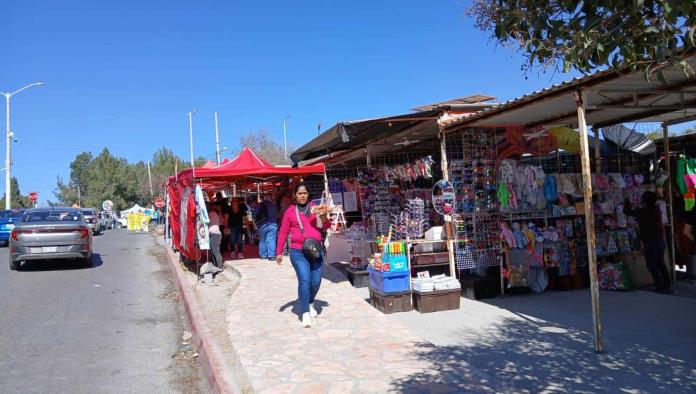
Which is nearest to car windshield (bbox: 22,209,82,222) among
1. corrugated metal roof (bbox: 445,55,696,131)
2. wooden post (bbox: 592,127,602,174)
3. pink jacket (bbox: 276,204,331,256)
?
pink jacket (bbox: 276,204,331,256)

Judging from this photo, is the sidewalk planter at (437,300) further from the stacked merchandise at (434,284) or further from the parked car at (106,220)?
the parked car at (106,220)

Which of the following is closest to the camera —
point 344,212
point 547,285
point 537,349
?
point 537,349

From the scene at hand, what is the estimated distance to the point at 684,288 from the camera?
8562 millimetres

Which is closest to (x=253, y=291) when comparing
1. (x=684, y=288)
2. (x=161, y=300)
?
(x=161, y=300)

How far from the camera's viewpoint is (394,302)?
7918 mm

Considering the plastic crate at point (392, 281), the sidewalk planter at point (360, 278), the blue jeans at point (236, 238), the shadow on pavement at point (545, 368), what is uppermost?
the blue jeans at point (236, 238)

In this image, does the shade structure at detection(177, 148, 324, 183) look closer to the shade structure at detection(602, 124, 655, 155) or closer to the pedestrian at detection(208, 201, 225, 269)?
the pedestrian at detection(208, 201, 225, 269)

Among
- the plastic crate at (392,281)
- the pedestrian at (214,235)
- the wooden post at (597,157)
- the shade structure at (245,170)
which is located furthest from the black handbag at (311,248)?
the shade structure at (245,170)

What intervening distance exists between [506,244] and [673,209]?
3566 mm

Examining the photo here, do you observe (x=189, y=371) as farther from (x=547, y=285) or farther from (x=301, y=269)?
(x=547, y=285)

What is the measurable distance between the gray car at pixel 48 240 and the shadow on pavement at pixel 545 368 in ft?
37.9

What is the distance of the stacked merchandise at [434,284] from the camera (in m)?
7.88

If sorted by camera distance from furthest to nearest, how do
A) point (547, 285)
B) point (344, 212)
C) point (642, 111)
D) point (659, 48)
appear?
point (344, 212), point (547, 285), point (642, 111), point (659, 48)

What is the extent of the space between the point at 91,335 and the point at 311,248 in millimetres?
3477
